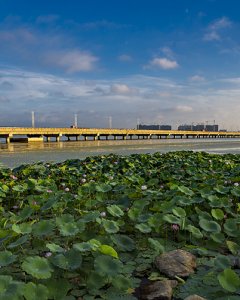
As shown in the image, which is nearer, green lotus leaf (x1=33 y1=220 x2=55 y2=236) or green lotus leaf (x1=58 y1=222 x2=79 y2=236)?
green lotus leaf (x1=58 y1=222 x2=79 y2=236)

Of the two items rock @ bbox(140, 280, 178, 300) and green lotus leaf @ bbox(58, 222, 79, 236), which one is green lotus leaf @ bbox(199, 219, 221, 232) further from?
green lotus leaf @ bbox(58, 222, 79, 236)

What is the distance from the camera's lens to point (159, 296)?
7.90ft

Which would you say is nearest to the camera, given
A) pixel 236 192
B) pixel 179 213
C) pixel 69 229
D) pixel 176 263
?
pixel 176 263

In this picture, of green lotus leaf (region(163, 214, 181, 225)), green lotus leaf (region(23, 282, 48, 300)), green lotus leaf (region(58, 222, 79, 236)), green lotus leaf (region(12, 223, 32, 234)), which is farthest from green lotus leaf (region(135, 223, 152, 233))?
green lotus leaf (region(23, 282, 48, 300))

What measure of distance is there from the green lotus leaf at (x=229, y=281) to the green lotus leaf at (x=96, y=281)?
2.76 feet

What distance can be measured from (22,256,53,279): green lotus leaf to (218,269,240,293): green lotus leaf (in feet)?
3.79

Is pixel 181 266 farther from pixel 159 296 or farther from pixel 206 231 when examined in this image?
pixel 206 231

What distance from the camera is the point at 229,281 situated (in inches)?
87.7

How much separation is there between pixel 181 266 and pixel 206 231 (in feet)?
2.90

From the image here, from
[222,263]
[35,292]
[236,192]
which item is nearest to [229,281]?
[222,263]

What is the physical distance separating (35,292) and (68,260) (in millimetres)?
434

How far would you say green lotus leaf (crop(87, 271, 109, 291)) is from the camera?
2.48m

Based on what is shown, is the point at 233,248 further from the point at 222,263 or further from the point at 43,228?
the point at 43,228

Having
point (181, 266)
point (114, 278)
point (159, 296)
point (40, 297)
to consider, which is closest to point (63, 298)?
point (40, 297)
